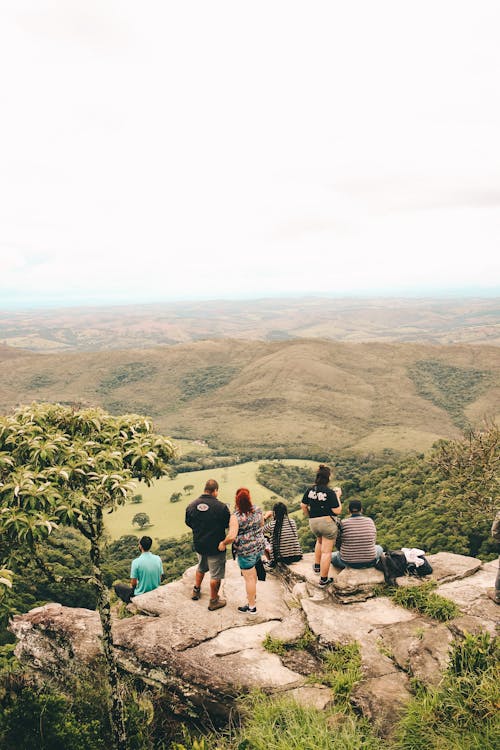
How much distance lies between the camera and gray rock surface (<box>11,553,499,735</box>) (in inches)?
294

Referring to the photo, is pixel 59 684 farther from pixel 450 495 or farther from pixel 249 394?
pixel 249 394

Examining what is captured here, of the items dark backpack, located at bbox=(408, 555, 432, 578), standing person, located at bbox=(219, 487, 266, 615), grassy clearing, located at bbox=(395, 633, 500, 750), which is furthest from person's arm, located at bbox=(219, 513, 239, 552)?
dark backpack, located at bbox=(408, 555, 432, 578)

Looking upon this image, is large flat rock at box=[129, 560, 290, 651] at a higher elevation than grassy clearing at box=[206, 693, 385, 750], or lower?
lower

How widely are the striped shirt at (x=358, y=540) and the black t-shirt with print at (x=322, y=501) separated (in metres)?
0.85

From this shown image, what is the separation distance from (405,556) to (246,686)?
563 cm

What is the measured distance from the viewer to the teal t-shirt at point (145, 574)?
11133mm

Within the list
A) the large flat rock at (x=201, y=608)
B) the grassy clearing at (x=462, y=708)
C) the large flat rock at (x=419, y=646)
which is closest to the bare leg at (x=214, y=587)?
the large flat rock at (x=201, y=608)

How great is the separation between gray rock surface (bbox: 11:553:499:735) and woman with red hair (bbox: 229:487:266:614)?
1.21 m

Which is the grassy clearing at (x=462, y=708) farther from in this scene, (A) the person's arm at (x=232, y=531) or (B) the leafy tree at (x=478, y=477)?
(B) the leafy tree at (x=478, y=477)

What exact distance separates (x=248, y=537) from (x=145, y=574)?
3602 millimetres

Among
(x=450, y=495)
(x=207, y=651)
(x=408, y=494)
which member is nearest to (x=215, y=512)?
(x=207, y=651)

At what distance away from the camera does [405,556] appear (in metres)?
11.1

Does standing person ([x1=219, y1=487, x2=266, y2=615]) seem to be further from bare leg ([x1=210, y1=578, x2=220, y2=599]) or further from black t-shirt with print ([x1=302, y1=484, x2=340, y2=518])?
black t-shirt with print ([x1=302, y1=484, x2=340, y2=518])

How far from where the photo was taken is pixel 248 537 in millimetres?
9609
